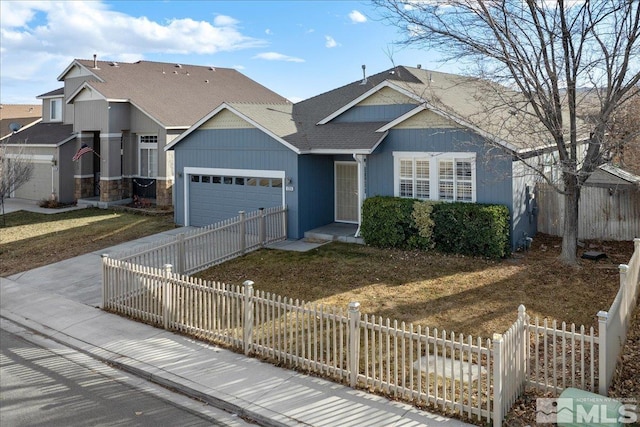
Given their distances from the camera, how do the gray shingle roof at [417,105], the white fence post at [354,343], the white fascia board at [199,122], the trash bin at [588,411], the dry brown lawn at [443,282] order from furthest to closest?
the white fascia board at [199,122]
the gray shingle roof at [417,105]
the dry brown lawn at [443,282]
the white fence post at [354,343]
the trash bin at [588,411]

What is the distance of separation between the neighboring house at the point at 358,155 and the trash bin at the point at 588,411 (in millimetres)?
9221

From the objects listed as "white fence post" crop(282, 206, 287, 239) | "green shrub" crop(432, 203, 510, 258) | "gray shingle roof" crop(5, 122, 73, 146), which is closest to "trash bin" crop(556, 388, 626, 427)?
"green shrub" crop(432, 203, 510, 258)

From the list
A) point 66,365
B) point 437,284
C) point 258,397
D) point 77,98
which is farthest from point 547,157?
point 77,98

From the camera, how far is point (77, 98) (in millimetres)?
29891

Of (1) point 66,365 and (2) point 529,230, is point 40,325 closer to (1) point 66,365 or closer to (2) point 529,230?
(1) point 66,365

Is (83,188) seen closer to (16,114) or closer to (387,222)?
(387,222)

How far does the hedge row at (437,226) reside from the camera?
15523 millimetres

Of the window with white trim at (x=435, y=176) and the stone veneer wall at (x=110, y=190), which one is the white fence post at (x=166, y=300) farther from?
the stone veneer wall at (x=110, y=190)

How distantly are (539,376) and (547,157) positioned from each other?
12.2m

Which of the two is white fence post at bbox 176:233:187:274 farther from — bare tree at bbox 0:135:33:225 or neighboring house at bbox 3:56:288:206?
bare tree at bbox 0:135:33:225

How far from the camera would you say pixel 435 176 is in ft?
56.7

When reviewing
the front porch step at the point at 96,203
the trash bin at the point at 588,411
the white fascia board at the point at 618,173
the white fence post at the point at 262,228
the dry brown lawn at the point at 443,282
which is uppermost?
the white fascia board at the point at 618,173

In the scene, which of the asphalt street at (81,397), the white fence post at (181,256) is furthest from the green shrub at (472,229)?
the asphalt street at (81,397)

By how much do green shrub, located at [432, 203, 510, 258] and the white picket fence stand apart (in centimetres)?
435
